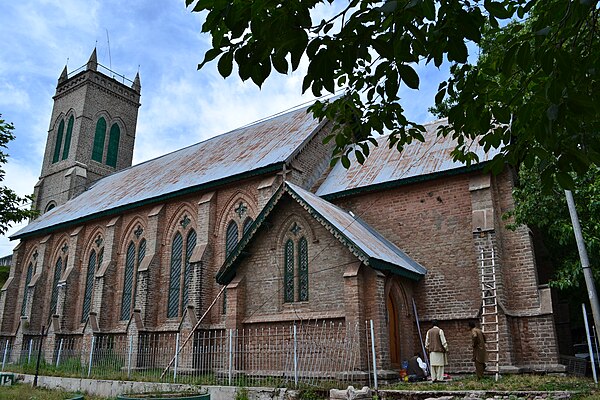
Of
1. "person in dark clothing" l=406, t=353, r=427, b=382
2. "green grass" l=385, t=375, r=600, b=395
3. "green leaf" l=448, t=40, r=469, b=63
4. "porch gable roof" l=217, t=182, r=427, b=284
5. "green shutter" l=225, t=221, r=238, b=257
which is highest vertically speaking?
"green shutter" l=225, t=221, r=238, b=257

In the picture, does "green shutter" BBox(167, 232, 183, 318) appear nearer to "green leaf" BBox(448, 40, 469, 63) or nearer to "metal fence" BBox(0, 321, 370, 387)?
"metal fence" BBox(0, 321, 370, 387)

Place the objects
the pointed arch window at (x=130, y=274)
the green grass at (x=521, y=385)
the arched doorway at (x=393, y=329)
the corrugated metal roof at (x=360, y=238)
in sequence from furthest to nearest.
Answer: the pointed arch window at (x=130, y=274)
the arched doorway at (x=393, y=329)
the corrugated metal roof at (x=360, y=238)
the green grass at (x=521, y=385)

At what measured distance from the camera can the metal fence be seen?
1285 centimetres

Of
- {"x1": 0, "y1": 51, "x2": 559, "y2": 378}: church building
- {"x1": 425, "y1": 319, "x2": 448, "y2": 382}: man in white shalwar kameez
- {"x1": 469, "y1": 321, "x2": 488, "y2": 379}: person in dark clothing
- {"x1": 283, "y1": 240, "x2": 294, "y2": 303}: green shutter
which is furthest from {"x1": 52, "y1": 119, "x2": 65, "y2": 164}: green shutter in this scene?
{"x1": 469, "y1": 321, "x2": 488, "y2": 379}: person in dark clothing

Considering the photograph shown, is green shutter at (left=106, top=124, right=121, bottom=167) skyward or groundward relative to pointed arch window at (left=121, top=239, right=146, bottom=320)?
skyward

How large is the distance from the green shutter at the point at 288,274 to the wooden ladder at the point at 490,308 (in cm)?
557

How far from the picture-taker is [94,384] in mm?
16828

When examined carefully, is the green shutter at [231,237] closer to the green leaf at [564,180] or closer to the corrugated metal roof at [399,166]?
the corrugated metal roof at [399,166]

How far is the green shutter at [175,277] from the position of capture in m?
22.7

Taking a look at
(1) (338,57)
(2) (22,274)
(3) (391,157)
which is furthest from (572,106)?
(2) (22,274)

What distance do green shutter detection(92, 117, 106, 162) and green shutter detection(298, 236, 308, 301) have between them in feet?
94.6

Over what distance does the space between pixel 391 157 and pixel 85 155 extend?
2658 centimetres

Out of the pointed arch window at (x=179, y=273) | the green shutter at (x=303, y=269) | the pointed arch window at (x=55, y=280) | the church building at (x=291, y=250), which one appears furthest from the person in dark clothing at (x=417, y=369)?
the pointed arch window at (x=55, y=280)

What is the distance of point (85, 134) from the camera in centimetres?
3862
